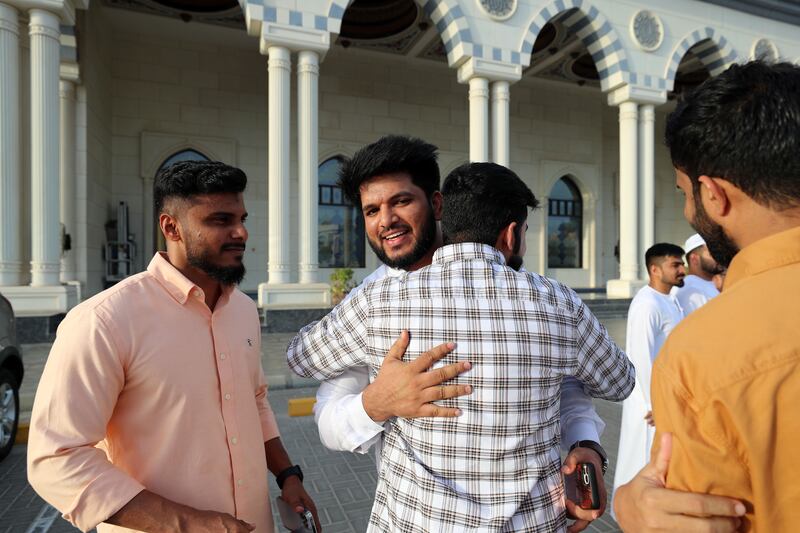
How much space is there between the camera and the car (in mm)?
3809

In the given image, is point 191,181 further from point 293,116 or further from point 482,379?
point 293,116

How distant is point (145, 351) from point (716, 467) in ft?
4.17

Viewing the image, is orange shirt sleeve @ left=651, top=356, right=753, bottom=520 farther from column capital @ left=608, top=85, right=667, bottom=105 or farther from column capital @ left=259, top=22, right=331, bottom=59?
column capital @ left=608, top=85, right=667, bottom=105

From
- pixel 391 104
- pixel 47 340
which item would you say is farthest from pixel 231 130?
pixel 47 340

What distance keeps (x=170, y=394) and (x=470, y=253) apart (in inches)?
35.1

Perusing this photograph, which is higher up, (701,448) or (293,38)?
(293,38)

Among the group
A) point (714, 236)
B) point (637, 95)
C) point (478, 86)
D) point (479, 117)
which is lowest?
point (714, 236)

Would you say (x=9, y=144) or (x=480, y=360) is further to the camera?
(x=9, y=144)

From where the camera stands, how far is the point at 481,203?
1.30 metres

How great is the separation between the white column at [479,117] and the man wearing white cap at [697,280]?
7.05m

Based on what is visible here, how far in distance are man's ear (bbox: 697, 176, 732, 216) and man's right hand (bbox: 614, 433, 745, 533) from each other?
1.30ft

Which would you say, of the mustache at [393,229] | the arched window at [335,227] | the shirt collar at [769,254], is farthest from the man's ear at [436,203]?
the arched window at [335,227]

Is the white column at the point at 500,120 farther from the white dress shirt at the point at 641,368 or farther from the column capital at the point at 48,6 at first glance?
the column capital at the point at 48,6

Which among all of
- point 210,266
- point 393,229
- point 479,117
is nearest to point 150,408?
point 210,266
